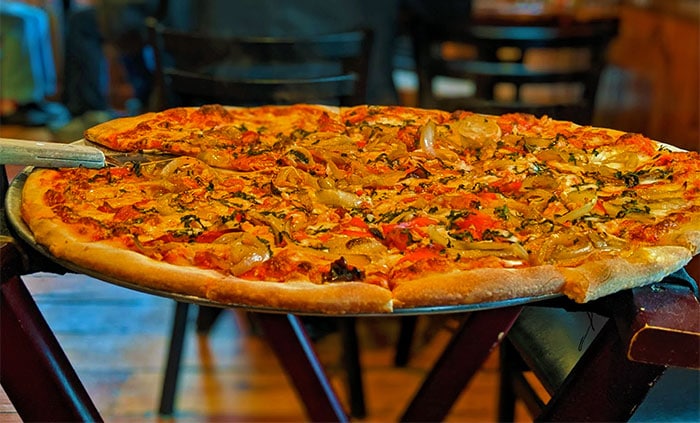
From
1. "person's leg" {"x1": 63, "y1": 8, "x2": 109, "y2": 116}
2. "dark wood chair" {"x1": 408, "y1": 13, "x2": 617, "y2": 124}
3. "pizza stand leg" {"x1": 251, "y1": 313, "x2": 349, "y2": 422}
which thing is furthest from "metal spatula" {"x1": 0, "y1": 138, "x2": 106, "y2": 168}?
"person's leg" {"x1": 63, "y1": 8, "x2": 109, "y2": 116}

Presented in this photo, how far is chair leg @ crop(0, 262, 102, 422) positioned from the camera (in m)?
1.24

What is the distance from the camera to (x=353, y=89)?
2.46 metres

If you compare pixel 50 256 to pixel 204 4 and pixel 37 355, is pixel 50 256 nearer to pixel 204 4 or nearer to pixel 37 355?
pixel 37 355

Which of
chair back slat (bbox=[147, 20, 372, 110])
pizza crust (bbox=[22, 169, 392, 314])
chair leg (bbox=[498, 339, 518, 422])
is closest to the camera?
pizza crust (bbox=[22, 169, 392, 314])

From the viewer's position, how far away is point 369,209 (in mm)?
1485

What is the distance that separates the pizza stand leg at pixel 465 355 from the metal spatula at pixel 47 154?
27.4 inches

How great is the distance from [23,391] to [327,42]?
1.40 m

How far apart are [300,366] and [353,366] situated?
2.42ft

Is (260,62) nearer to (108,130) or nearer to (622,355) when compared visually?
(108,130)

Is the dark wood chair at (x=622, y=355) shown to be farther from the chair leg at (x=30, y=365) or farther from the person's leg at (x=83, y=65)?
the person's leg at (x=83, y=65)

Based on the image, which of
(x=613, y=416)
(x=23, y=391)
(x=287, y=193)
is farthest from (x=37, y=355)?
(x=613, y=416)

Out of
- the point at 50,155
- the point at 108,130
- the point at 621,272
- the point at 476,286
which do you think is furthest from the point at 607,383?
the point at 108,130

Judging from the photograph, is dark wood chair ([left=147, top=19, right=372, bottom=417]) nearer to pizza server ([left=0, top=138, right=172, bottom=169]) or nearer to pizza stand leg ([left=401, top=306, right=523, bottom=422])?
pizza server ([left=0, top=138, right=172, bottom=169])

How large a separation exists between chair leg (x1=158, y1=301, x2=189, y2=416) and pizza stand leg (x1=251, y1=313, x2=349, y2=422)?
81 cm
